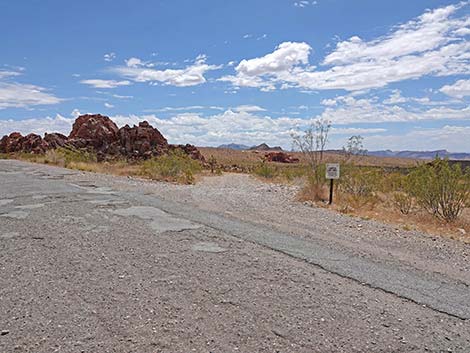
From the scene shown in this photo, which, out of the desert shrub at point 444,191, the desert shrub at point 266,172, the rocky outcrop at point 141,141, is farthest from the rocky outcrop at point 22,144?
the desert shrub at point 444,191

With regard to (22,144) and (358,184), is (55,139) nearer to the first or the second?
(22,144)

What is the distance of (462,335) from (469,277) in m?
2.61

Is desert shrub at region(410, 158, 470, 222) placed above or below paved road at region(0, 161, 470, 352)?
above

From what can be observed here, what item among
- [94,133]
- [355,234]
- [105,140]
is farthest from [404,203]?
[94,133]

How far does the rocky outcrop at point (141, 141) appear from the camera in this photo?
163 ft

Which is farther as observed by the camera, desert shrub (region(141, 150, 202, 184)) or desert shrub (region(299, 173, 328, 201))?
desert shrub (region(141, 150, 202, 184))

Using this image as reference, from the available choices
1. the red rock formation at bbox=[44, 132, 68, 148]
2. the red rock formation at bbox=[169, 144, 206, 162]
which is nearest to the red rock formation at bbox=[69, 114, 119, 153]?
the red rock formation at bbox=[44, 132, 68, 148]

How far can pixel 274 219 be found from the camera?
11852mm

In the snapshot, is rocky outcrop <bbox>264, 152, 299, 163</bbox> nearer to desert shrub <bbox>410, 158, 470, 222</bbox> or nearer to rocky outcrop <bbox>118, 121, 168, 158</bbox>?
rocky outcrop <bbox>118, 121, 168, 158</bbox>

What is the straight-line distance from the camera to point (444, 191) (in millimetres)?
14078

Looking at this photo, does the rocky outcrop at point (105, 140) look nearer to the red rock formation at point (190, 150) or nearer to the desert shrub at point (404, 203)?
the red rock formation at point (190, 150)

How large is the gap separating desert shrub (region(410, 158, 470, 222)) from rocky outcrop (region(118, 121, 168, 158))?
36.2m

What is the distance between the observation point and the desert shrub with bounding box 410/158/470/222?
13.9 metres

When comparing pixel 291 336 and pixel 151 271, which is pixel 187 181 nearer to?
pixel 151 271
